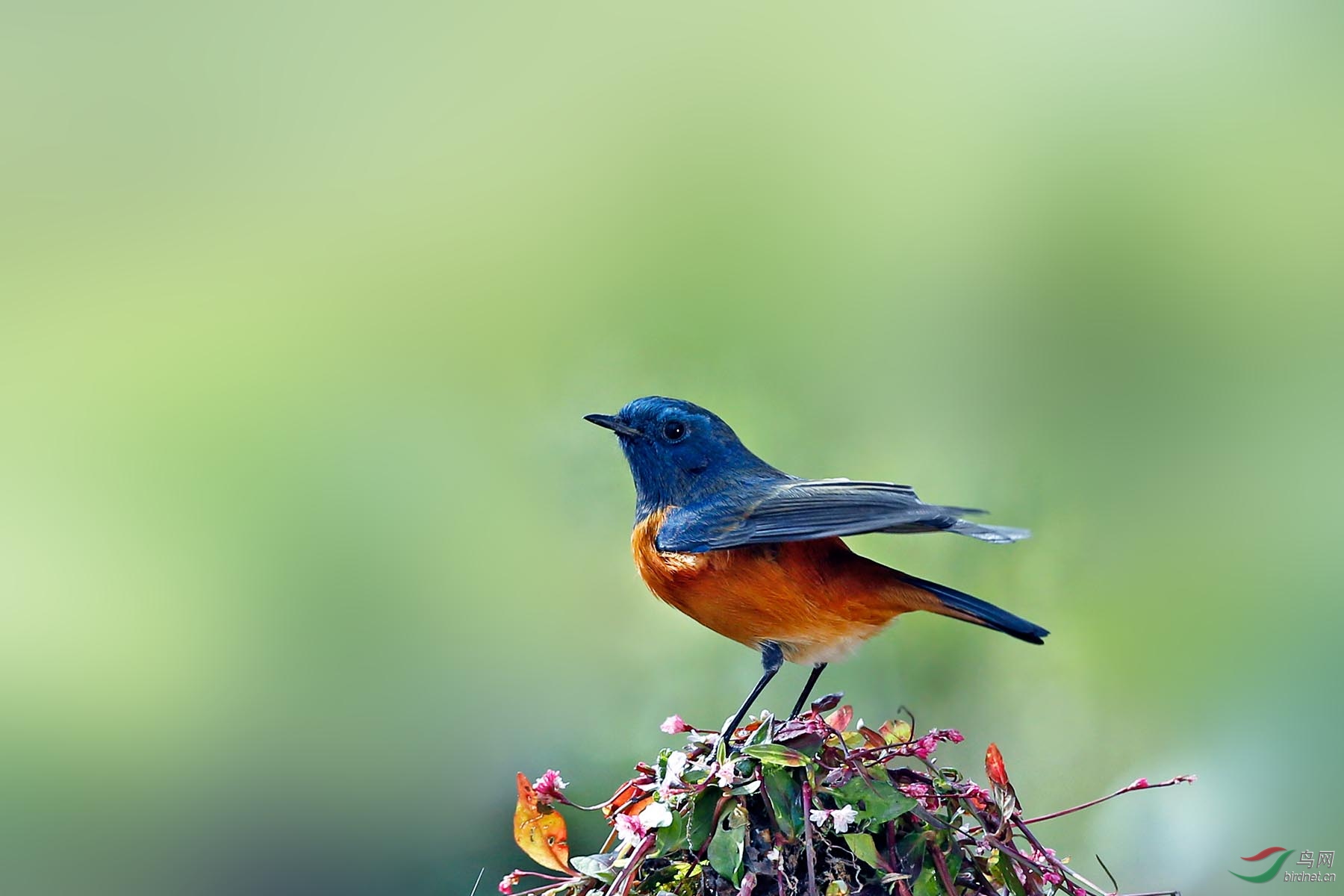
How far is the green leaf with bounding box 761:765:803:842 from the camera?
131 centimetres

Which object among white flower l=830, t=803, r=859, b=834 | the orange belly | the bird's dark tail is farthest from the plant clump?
the orange belly

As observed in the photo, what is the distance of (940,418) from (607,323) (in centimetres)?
99

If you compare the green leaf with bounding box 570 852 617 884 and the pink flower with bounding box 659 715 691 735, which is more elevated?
the pink flower with bounding box 659 715 691 735

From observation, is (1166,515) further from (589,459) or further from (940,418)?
(589,459)

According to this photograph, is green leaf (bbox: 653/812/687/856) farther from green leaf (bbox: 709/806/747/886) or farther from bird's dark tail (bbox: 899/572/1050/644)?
bird's dark tail (bbox: 899/572/1050/644)

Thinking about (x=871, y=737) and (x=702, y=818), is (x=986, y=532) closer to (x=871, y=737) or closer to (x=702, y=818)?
(x=871, y=737)

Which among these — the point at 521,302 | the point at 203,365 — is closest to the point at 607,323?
the point at 521,302

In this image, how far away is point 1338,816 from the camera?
10.6 feet

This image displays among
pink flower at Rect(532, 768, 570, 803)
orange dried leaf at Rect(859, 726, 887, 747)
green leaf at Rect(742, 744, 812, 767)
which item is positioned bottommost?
pink flower at Rect(532, 768, 570, 803)

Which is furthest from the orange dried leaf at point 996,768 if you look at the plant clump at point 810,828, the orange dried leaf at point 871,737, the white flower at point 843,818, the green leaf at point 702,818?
the green leaf at point 702,818

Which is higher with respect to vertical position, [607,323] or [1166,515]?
[607,323]

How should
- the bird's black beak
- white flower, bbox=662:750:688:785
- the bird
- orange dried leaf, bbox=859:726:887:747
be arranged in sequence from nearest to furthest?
white flower, bbox=662:750:688:785 < orange dried leaf, bbox=859:726:887:747 < the bird < the bird's black beak

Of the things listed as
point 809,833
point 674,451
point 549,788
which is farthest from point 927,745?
point 674,451

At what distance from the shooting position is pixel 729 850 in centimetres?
130
